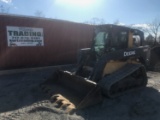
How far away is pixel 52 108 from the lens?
583cm

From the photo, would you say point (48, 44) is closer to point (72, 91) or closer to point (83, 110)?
point (72, 91)

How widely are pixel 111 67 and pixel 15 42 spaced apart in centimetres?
650

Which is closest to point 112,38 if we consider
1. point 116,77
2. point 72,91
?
point 116,77

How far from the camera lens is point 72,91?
6938 millimetres

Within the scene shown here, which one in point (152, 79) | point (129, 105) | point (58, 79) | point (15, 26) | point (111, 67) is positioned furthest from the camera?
point (15, 26)

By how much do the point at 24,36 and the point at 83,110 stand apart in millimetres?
7328

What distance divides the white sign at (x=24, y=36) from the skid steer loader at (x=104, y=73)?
4.60 metres

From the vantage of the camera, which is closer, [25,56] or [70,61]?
[25,56]

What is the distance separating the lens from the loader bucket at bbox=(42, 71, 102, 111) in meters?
5.94

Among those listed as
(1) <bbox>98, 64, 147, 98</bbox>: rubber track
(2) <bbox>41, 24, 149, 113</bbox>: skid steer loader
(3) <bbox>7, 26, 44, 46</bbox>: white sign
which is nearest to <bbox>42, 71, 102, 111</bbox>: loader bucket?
(2) <bbox>41, 24, 149, 113</bbox>: skid steer loader

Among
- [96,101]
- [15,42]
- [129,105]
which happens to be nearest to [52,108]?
[96,101]

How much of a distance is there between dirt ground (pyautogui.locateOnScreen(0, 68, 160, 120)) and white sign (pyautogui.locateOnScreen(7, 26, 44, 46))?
412 centimetres

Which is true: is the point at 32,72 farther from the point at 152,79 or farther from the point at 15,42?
the point at 152,79

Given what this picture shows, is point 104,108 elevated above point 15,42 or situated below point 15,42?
below
